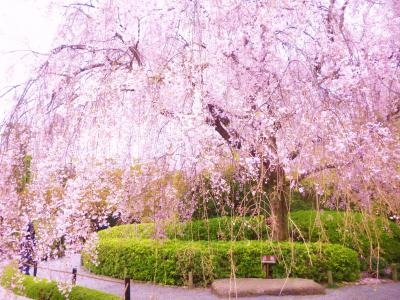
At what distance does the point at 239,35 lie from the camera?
16.0 ft

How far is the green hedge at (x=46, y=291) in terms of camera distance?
602 cm

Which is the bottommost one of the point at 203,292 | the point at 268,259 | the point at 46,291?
the point at 203,292

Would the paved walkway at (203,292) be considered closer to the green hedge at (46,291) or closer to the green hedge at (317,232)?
the green hedge at (46,291)

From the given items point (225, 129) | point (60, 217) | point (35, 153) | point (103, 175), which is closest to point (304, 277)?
point (225, 129)

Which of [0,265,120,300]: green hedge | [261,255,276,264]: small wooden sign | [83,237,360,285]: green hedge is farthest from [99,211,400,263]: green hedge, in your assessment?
[0,265,120,300]: green hedge

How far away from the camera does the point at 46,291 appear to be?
6957 millimetres

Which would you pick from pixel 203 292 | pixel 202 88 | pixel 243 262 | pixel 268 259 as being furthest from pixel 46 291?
pixel 202 88

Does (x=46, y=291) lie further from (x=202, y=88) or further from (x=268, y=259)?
(x=202, y=88)

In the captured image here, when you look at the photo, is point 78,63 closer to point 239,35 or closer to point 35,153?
point 35,153

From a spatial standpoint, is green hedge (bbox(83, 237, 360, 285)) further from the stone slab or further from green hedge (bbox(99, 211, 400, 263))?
green hedge (bbox(99, 211, 400, 263))

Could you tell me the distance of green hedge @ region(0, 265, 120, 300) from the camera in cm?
602

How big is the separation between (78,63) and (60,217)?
2.02 metres

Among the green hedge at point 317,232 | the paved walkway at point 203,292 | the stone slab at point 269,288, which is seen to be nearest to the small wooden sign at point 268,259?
the stone slab at point 269,288

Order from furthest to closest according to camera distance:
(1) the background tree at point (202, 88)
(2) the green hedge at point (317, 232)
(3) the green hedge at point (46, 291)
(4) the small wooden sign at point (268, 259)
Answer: (2) the green hedge at point (317, 232)
(4) the small wooden sign at point (268, 259)
(3) the green hedge at point (46, 291)
(1) the background tree at point (202, 88)
